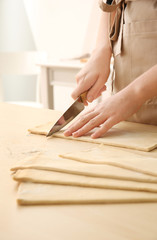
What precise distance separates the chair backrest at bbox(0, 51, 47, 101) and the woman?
1760 millimetres

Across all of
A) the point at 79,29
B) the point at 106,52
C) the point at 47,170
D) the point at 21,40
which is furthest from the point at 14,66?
the point at 47,170

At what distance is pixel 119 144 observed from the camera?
0.83m

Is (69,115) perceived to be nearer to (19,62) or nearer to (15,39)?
(19,62)

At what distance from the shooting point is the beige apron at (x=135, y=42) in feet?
3.39

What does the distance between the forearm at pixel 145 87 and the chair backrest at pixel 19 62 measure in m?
2.02

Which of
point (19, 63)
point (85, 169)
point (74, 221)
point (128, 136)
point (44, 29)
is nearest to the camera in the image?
point (74, 221)

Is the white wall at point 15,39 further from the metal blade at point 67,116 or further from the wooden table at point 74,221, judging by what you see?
the wooden table at point 74,221

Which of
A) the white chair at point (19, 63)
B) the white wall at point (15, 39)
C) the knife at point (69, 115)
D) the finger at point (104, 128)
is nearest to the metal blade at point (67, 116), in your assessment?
the knife at point (69, 115)

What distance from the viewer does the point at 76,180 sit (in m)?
0.59

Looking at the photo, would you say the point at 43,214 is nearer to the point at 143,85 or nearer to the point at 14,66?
the point at 143,85

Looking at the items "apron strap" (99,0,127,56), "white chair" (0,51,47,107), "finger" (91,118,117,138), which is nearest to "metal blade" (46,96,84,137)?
"finger" (91,118,117,138)

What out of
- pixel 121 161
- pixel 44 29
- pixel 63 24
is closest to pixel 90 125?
pixel 121 161

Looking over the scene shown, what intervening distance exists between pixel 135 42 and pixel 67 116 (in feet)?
1.06

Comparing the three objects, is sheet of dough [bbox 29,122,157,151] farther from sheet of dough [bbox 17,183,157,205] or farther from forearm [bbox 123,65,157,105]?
sheet of dough [bbox 17,183,157,205]
